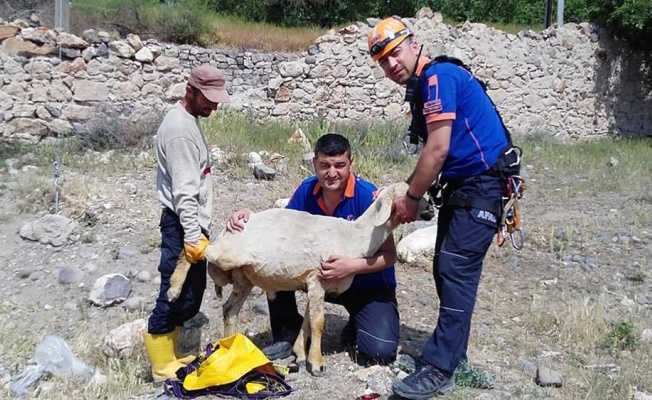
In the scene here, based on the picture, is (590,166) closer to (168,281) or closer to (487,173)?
(487,173)

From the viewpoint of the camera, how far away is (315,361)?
3.72 metres

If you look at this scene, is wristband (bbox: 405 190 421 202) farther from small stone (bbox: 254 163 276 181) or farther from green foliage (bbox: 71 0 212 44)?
green foliage (bbox: 71 0 212 44)

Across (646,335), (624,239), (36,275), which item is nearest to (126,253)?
(36,275)

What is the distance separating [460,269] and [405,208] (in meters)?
0.40

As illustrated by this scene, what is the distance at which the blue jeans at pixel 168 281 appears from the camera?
372cm

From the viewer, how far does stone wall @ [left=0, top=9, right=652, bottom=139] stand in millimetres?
9703

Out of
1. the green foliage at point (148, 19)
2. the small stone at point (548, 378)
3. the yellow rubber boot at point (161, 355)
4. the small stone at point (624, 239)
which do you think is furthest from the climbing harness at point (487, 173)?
the green foliage at point (148, 19)

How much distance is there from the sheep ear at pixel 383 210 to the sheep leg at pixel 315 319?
439 mm

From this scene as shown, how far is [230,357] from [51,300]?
90.6 inches

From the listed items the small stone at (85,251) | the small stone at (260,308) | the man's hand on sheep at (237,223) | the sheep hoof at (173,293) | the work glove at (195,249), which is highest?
the man's hand on sheep at (237,223)

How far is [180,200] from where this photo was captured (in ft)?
11.6

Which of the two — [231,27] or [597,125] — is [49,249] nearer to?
[231,27]

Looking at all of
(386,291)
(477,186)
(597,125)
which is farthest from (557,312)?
(597,125)

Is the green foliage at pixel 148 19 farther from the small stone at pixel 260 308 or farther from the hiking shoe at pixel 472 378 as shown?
the hiking shoe at pixel 472 378
